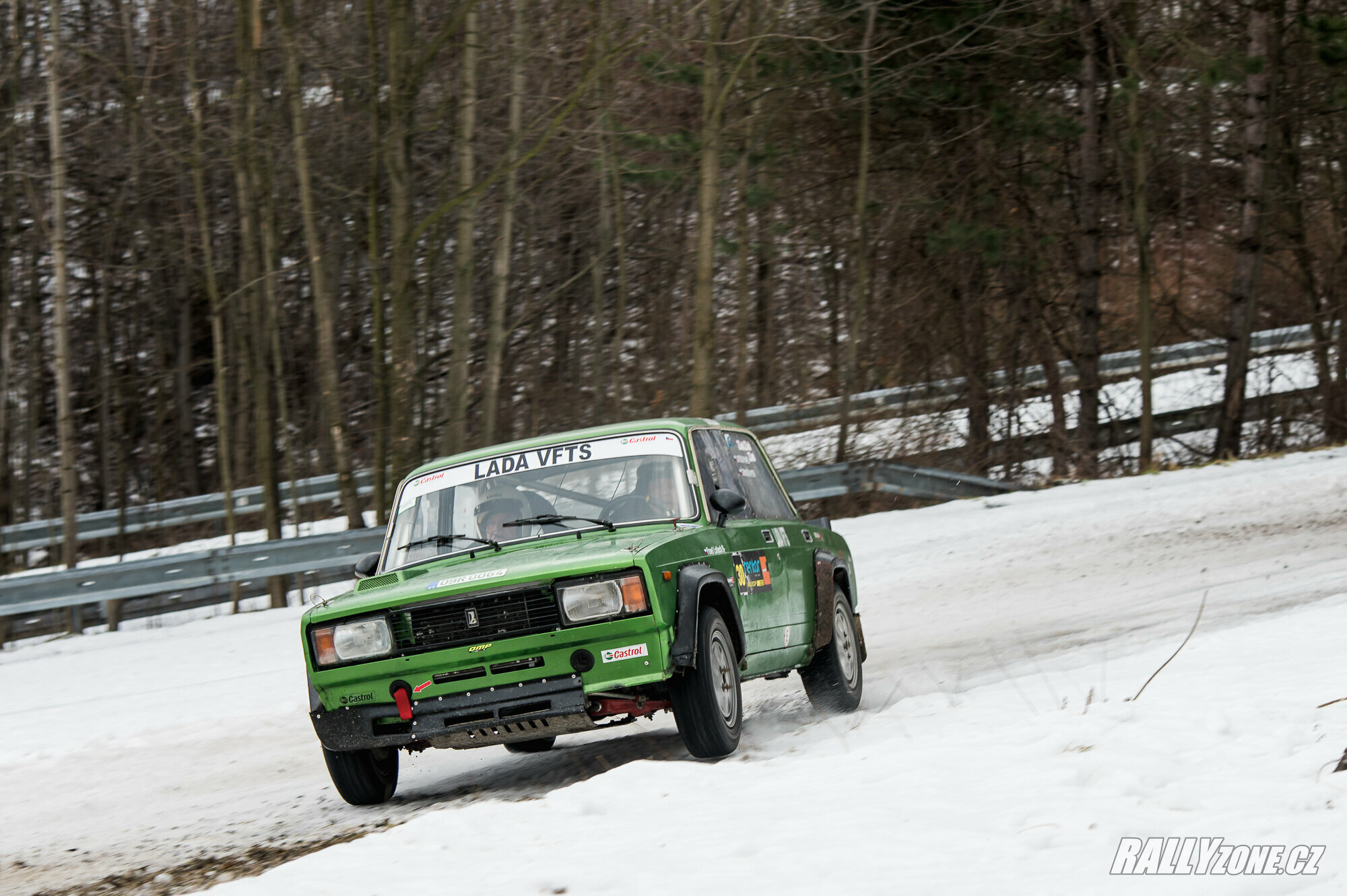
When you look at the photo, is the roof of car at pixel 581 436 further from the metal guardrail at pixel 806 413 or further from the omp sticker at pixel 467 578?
the metal guardrail at pixel 806 413

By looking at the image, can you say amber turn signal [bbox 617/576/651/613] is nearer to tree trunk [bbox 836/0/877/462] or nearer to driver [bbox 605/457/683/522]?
driver [bbox 605/457/683/522]

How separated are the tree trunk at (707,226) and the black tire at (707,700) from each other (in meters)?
10.3

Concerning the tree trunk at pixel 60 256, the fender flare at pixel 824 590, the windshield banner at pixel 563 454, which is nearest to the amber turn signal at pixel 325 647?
the windshield banner at pixel 563 454

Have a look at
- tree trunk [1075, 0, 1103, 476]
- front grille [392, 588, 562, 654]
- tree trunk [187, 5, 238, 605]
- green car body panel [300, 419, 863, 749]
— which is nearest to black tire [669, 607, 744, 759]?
green car body panel [300, 419, 863, 749]

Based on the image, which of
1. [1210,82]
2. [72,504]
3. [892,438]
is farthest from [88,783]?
[1210,82]

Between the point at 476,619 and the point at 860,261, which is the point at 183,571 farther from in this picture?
the point at 860,261

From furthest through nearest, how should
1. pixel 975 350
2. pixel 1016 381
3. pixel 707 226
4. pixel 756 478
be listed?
1. pixel 1016 381
2. pixel 975 350
3. pixel 707 226
4. pixel 756 478

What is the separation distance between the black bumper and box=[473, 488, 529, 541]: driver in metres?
1.17

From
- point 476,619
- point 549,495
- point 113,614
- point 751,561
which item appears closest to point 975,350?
point 113,614

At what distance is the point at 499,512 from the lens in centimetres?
723

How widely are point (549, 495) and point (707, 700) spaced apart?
1573 millimetres

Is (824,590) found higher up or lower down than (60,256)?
lower down

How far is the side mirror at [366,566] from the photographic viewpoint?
24.0 feet

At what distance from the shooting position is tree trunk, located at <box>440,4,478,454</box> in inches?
627
